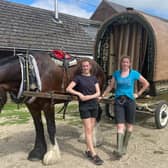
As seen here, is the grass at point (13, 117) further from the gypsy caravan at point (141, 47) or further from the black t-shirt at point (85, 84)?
the black t-shirt at point (85, 84)

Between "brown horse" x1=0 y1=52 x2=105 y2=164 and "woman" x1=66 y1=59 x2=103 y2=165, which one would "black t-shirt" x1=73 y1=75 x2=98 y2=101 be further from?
"brown horse" x1=0 y1=52 x2=105 y2=164

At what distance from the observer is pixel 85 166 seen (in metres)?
4.45

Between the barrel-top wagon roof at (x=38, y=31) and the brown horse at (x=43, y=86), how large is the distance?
8297 mm

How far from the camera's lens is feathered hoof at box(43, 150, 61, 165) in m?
4.57

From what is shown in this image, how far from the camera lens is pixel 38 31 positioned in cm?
1538

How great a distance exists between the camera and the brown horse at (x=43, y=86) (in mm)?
4230

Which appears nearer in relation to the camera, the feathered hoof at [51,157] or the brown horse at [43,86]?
the brown horse at [43,86]

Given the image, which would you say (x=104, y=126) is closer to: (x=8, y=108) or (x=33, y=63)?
(x=33, y=63)

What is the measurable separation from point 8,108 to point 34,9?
28.5 ft

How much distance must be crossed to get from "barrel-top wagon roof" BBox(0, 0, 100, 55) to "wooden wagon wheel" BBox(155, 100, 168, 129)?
7.95 metres

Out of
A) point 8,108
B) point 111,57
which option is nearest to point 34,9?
point 8,108

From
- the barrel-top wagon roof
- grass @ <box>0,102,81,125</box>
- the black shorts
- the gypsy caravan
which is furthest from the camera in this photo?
the barrel-top wagon roof

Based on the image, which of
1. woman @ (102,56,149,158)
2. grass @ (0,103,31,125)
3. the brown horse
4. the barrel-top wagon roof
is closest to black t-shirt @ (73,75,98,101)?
the brown horse

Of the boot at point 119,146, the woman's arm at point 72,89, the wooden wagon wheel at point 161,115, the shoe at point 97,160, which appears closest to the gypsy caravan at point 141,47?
the wooden wagon wheel at point 161,115
